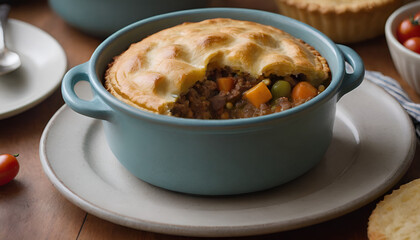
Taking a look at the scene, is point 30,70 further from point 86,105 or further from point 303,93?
point 303,93

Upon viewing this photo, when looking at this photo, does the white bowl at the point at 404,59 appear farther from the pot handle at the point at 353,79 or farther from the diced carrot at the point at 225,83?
the diced carrot at the point at 225,83

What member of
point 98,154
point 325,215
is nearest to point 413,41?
point 325,215

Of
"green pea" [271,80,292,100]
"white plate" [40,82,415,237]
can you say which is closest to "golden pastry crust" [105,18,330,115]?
"green pea" [271,80,292,100]

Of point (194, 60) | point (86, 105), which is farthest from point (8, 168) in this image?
point (194, 60)

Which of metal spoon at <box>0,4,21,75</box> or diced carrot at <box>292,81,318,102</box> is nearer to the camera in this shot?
diced carrot at <box>292,81,318,102</box>

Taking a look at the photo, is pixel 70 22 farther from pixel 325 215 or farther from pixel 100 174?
pixel 325 215

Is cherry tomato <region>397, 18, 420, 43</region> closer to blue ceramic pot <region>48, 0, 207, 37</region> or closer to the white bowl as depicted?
the white bowl

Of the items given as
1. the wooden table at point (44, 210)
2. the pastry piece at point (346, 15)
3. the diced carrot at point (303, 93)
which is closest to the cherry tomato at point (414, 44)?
the wooden table at point (44, 210)
